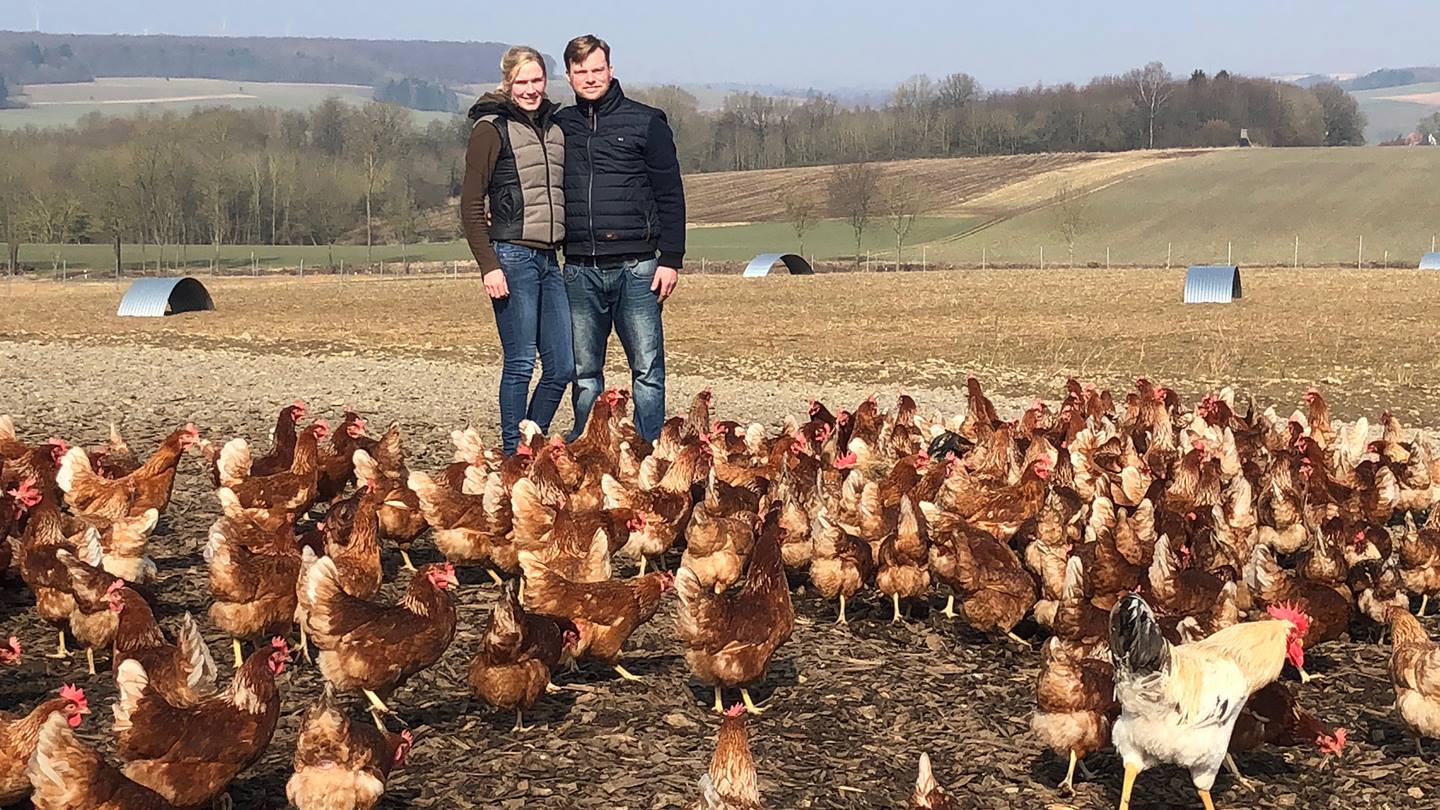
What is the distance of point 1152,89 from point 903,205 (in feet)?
163

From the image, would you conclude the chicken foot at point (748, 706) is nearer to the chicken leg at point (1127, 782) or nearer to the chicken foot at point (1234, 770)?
the chicken leg at point (1127, 782)

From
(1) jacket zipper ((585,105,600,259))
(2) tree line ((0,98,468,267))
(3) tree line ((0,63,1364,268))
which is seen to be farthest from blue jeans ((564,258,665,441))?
(2) tree line ((0,98,468,267))

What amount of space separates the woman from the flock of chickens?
748 mm

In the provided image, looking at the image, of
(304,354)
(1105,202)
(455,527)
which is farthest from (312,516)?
(1105,202)

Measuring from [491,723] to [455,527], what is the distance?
1.98 metres

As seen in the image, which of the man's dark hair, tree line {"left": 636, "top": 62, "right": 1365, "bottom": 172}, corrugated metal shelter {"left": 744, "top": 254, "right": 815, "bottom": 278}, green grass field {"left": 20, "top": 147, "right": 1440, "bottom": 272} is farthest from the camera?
tree line {"left": 636, "top": 62, "right": 1365, "bottom": 172}

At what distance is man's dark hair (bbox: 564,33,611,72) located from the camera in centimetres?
834

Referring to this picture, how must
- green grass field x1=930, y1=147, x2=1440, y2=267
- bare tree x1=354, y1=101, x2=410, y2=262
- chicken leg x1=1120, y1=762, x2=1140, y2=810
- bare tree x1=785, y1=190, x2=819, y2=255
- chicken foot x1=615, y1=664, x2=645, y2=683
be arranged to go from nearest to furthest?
chicken leg x1=1120, y1=762, x2=1140, y2=810 → chicken foot x1=615, y1=664, x2=645, y2=683 → green grass field x1=930, y1=147, x2=1440, y2=267 → bare tree x1=785, y1=190, x2=819, y2=255 → bare tree x1=354, y1=101, x2=410, y2=262

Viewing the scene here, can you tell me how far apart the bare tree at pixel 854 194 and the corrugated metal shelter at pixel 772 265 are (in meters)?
21.6

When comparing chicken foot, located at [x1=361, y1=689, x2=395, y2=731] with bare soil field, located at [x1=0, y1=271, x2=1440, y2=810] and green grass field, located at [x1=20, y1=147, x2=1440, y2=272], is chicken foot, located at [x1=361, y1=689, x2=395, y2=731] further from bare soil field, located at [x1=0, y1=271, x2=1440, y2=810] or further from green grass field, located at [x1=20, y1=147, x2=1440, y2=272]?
green grass field, located at [x1=20, y1=147, x2=1440, y2=272]

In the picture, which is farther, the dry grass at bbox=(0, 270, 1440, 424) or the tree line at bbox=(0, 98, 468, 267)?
the tree line at bbox=(0, 98, 468, 267)

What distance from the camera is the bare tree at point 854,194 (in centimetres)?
7650

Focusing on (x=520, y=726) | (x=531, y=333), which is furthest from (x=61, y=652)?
(x=531, y=333)

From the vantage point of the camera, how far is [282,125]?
11050 cm
